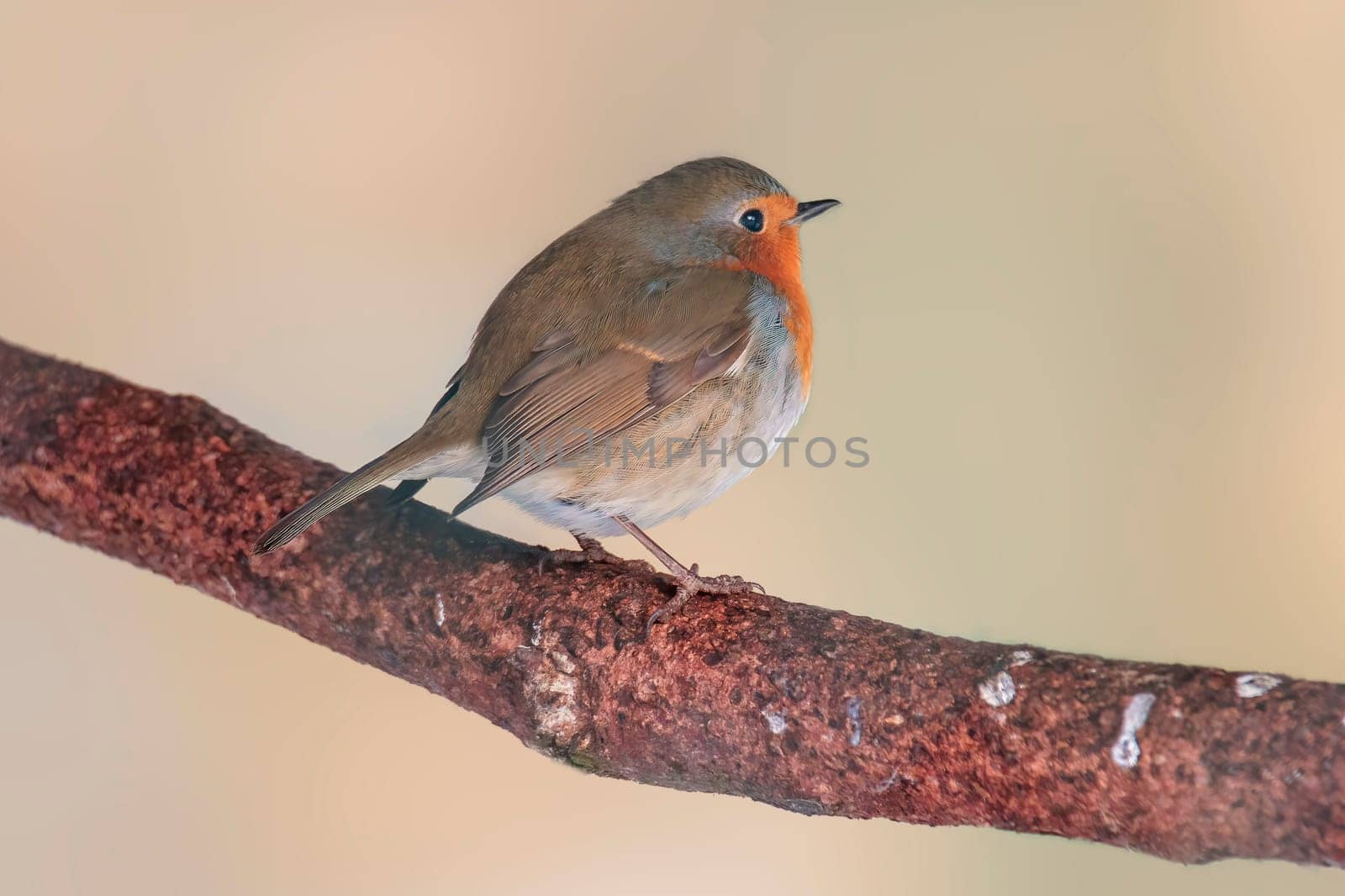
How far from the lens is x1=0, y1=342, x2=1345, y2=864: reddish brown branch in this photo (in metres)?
1.73

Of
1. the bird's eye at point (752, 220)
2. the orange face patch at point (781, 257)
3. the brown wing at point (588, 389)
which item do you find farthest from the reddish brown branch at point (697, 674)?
the bird's eye at point (752, 220)

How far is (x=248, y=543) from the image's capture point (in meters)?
2.83

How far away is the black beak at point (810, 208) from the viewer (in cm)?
309

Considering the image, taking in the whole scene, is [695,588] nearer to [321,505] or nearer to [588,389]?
[588,389]

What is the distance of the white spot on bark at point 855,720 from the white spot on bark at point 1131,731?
0.44 m

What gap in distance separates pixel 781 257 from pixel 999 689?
1.49 metres

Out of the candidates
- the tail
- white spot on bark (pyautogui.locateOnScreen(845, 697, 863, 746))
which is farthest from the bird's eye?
white spot on bark (pyautogui.locateOnScreen(845, 697, 863, 746))

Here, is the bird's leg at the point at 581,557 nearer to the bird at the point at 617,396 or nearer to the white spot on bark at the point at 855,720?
the bird at the point at 617,396

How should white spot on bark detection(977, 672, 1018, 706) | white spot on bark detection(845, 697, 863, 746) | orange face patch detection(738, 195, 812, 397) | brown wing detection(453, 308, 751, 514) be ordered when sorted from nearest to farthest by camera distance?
white spot on bark detection(977, 672, 1018, 706)
white spot on bark detection(845, 697, 863, 746)
brown wing detection(453, 308, 751, 514)
orange face patch detection(738, 195, 812, 397)

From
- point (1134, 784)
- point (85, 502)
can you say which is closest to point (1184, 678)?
point (1134, 784)

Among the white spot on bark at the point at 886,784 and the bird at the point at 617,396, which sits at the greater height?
the bird at the point at 617,396

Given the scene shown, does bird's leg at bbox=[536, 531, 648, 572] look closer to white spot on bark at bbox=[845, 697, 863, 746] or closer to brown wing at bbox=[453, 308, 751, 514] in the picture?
brown wing at bbox=[453, 308, 751, 514]

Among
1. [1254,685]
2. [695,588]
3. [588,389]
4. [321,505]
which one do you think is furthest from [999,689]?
[321,505]

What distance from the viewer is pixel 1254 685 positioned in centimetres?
173
